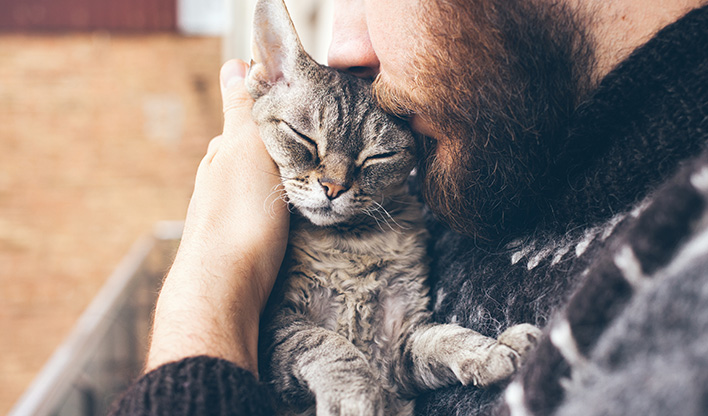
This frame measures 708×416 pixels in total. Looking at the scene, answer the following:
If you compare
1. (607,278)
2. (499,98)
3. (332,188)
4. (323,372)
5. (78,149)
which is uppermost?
(499,98)

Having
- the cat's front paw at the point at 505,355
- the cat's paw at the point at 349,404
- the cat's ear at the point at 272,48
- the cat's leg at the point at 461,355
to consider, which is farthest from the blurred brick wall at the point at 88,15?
the cat's front paw at the point at 505,355

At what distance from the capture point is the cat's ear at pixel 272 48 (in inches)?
58.0

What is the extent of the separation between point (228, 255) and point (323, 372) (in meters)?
0.38

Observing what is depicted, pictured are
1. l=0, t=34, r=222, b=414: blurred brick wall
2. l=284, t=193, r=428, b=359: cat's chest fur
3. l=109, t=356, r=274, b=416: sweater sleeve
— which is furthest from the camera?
l=0, t=34, r=222, b=414: blurred brick wall

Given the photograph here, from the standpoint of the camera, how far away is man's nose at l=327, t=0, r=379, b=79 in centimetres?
136

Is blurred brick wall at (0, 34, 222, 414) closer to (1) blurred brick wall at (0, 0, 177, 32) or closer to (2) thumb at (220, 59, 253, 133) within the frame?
(1) blurred brick wall at (0, 0, 177, 32)

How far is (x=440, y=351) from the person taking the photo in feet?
3.70

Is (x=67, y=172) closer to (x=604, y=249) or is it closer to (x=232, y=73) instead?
(x=232, y=73)

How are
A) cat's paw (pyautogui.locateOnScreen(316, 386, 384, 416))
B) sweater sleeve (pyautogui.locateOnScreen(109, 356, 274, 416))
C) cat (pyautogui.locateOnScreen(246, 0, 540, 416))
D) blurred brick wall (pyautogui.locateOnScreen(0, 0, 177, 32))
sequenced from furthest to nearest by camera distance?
blurred brick wall (pyautogui.locateOnScreen(0, 0, 177, 32))
cat (pyautogui.locateOnScreen(246, 0, 540, 416))
cat's paw (pyautogui.locateOnScreen(316, 386, 384, 416))
sweater sleeve (pyautogui.locateOnScreen(109, 356, 274, 416))

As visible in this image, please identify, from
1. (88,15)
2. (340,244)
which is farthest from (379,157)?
(88,15)

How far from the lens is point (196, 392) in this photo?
2.86ft

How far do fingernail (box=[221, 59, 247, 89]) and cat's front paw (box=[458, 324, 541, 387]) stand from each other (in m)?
1.18

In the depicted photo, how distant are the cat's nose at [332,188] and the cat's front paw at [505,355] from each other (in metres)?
0.57

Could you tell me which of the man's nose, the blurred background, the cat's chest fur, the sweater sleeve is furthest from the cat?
the blurred background
